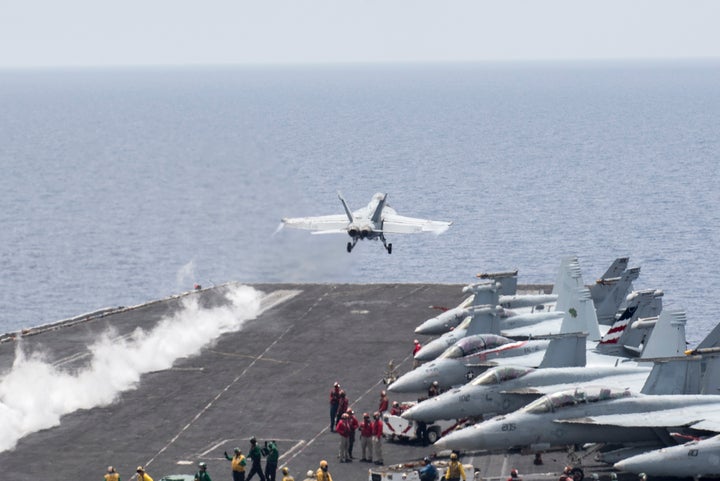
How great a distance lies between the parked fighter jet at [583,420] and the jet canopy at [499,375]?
257cm

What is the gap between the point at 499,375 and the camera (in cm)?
4216

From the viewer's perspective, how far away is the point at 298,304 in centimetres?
6956

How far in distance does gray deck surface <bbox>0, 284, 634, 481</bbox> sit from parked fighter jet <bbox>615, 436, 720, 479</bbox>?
3382 mm

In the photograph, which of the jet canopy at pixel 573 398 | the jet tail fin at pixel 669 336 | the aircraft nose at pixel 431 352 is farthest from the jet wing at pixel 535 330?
the jet canopy at pixel 573 398

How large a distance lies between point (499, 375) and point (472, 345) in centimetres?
541

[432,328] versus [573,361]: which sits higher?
[573,361]

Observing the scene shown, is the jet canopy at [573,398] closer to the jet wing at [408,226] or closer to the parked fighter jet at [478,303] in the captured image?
the parked fighter jet at [478,303]

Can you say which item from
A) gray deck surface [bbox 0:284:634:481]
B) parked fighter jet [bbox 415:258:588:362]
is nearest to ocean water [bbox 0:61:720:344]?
gray deck surface [bbox 0:284:634:481]

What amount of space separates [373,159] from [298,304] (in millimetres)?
121923

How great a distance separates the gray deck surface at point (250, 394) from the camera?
42.7 meters

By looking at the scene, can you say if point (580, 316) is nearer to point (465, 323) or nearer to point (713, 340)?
point (465, 323)

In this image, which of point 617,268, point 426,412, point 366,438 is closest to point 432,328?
point 617,268

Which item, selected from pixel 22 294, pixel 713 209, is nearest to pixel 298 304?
pixel 22 294

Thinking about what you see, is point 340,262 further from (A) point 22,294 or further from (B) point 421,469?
(B) point 421,469
